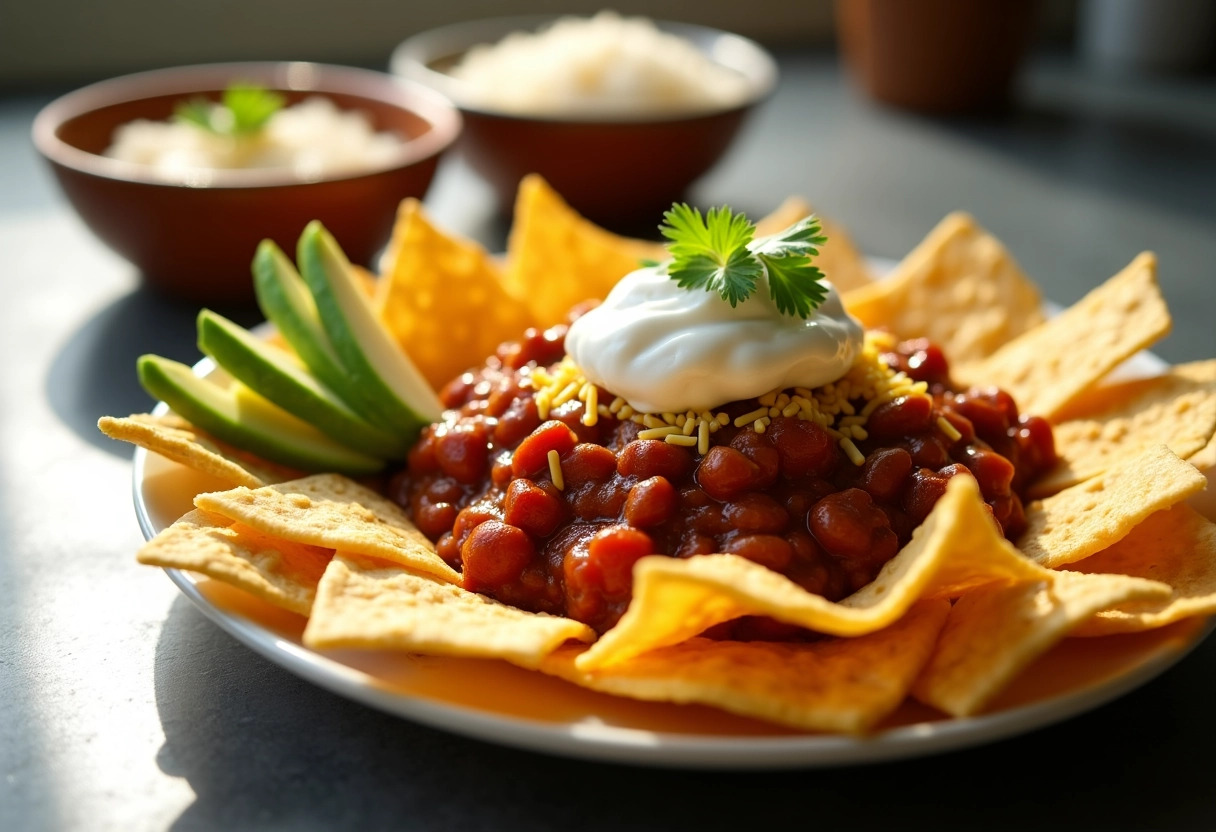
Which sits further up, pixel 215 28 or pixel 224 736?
pixel 215 28

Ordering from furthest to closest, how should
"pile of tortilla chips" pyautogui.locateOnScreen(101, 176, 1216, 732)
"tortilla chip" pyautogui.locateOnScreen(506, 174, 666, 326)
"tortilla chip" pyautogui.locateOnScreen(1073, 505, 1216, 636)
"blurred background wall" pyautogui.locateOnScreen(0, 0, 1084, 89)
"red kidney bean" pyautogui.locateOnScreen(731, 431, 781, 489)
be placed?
"blurred background wall" pyautogui.locateOnScreen(0, 0, 1084, 89) → "tortilla chip" pyautogui.locateOnScreen(506, 174, 666, 326) → "red kidney bean" pyautogui.locateOnScreen(731, 431, 781, 489) → "tortilla chip" pyautogui.locateOnScreen(1073, 505, 1216, 636) → "pile of tortilla chips" pyautogui.locateOnScreen(101, 176, 1216, 732)

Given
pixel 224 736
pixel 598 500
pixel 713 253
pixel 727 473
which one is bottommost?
pixel 224 736

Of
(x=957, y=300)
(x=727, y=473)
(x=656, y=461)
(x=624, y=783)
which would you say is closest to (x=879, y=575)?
(x=727, y=473)

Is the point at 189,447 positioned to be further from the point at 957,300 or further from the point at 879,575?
the point at 957,300

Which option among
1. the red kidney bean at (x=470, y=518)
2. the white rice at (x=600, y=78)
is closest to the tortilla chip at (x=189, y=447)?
the red kidney bean at (x=470, y=518)

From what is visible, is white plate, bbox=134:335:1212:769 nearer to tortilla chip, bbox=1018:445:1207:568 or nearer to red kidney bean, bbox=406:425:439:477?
tortilla chip, bbox=1018:445:1207:568

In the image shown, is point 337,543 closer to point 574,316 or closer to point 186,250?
point 574,316

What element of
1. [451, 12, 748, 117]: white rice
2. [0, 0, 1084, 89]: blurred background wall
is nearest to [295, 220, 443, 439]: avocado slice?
[451, 12, 748, 117]: white rice
